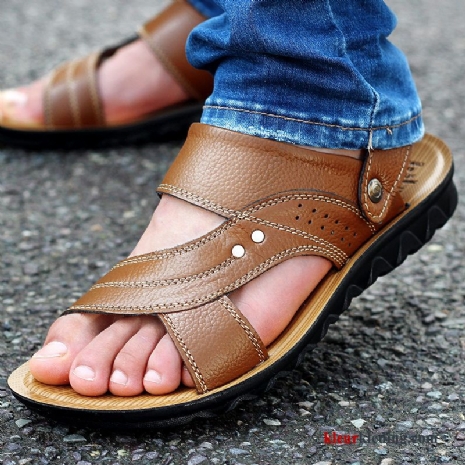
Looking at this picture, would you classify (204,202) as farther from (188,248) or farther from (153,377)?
(153,377)

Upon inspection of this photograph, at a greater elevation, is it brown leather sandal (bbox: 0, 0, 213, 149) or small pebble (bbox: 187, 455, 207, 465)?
brown leather sandal (bbox: 0, 0, 213, 149)

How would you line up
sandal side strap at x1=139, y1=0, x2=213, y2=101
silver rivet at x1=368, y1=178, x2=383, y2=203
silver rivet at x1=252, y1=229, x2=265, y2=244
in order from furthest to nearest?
sandal side strap at x1=139, y1=0, x2=213, y2=101, silver rivet at x1=368, y1=178, x2=383, y2=203, silver rivet at x1=252, y1=229, x2=265, y2=244

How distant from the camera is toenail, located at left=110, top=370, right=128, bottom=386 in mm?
1071

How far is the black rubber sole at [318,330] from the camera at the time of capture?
3.44ft

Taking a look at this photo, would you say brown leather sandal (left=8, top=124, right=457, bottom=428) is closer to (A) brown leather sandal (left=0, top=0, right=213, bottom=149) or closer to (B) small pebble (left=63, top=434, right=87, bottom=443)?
(B) small pebble (left=63, top=434, right=87, bottom=443)

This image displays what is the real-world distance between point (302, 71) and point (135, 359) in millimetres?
490

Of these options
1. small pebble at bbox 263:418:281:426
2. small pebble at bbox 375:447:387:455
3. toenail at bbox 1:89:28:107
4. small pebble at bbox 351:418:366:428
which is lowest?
small pebble at bbox 375:447:387:455

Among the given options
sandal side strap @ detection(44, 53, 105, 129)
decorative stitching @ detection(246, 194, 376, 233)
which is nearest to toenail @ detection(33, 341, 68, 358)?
decorative stitching @ detection(246, 194, 376, 233)

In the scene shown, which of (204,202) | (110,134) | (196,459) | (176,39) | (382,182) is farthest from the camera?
(110,134)

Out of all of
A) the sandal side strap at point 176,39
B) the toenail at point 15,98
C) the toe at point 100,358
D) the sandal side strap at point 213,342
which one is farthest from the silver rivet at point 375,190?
the toenail at point 15,98

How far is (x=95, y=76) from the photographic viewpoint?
2080 millimetres

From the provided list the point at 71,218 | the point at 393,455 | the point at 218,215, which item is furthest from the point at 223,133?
the point at 71,218

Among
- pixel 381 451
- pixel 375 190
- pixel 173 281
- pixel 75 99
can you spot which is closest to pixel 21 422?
pixel 173 281

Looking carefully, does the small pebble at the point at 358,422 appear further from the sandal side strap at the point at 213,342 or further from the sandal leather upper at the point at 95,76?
the sandal leather upper at the point at 95,76
